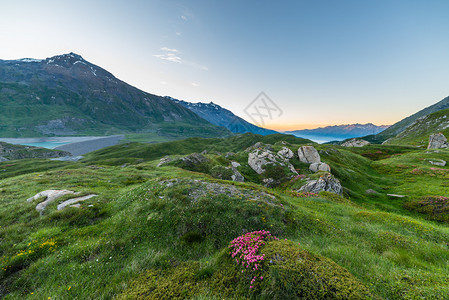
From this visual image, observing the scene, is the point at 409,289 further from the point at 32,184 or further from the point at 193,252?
the point at 32,184

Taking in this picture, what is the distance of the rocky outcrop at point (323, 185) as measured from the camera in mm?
35062

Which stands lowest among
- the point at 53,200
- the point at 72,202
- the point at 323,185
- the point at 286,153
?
the point at 323,185

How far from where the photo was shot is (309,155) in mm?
63281

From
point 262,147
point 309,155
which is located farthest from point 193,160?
point 309,155

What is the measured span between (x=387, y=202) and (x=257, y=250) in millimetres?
46772

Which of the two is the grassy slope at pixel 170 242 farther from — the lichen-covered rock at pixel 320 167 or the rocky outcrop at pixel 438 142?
the rocky outcrop at pixel 438 142

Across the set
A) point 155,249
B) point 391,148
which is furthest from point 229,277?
point 391,148

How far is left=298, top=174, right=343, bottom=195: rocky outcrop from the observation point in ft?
115

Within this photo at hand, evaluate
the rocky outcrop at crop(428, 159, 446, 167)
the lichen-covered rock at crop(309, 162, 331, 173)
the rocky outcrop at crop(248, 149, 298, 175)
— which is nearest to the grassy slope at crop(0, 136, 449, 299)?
the rocky outcrop at crop(248, 149, 298, 175)

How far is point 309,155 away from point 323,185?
31.0 m

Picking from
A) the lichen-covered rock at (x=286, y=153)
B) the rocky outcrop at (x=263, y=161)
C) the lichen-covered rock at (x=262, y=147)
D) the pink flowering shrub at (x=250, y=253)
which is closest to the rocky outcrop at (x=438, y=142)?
the lichen-covered rock at (x=286, y=153)

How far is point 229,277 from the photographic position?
6.55 metres

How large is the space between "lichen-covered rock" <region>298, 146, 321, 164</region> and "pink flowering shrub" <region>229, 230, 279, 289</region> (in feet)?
203

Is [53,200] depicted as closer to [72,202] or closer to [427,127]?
[72,202]
